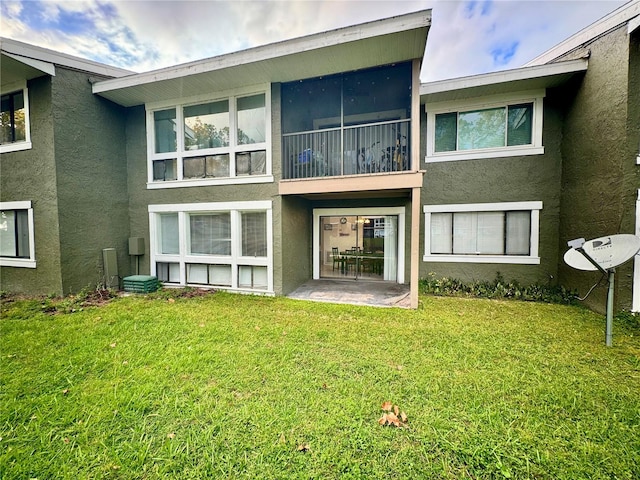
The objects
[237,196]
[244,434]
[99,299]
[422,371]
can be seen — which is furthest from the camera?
[237,196]

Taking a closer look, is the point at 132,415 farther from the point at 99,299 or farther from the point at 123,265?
the point at 123,265

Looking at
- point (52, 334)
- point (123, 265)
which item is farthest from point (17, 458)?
point (123, 265)

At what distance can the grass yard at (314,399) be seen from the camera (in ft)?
7.24

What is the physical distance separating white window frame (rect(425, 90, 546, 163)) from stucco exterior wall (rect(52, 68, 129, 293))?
9.86 metres

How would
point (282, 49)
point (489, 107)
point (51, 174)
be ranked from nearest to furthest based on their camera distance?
point (282, 49) < point (51, 174) < point (489, 107)

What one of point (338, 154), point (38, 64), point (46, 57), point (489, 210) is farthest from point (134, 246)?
point (489, 210)

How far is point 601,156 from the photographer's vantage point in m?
6.12

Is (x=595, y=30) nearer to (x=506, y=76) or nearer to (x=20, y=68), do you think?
(x=506, y=76)

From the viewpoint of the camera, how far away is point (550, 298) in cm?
703

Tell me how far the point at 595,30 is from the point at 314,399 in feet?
33.4

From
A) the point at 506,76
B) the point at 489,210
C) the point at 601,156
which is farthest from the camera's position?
the point at 489,210

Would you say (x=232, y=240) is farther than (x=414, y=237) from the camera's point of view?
Yes

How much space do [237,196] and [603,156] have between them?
9093 mm

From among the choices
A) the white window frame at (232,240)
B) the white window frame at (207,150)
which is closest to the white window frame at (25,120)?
the white window frame at (207,150)
